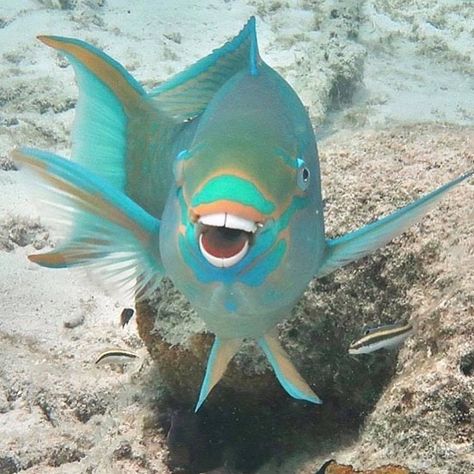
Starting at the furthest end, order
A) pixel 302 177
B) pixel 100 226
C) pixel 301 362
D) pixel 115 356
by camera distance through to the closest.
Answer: pixel 115 356 < pixel 301 362 < pixel 100 226 < pixel 302 177

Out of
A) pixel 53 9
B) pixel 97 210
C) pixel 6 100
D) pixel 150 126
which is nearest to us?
pixel 97 210

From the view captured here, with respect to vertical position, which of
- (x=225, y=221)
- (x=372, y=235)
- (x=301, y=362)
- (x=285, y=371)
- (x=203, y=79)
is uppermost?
(x=225, y=221)

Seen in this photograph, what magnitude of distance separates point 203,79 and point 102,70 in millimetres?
361

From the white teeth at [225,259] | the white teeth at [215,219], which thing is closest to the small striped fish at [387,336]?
the white teeth at [225,259]

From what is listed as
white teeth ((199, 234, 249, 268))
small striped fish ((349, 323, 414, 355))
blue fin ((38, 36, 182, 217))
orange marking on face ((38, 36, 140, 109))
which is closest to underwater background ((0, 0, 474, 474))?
small striped fish ((349, 323, 414, 355))

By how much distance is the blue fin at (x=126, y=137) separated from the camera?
219cm

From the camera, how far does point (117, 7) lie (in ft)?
38.8

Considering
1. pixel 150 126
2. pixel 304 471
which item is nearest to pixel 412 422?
pixel 304 471

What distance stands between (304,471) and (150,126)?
1.89 metres

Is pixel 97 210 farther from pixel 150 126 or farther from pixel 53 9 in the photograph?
pixel 53 9

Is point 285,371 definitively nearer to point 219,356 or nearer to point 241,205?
point 219,356

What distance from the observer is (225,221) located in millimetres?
1115

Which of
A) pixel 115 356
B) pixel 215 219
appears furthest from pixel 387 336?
pixel 115 356

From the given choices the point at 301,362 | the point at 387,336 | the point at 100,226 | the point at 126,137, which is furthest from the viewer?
the point at 301,362
